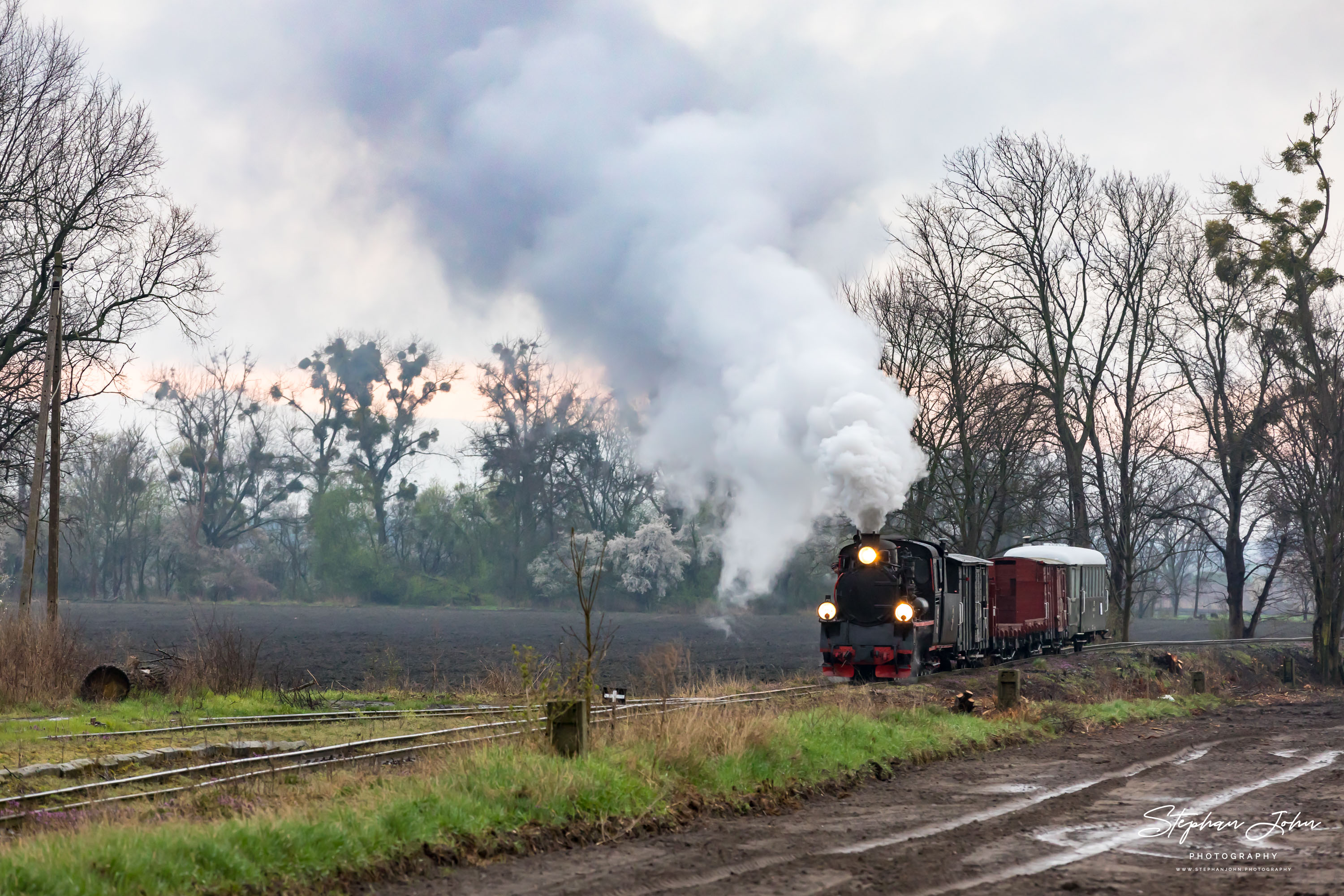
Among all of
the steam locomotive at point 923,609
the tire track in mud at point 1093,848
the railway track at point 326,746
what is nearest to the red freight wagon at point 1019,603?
the steam locomotive at point 923,609

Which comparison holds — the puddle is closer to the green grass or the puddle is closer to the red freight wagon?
the green grass

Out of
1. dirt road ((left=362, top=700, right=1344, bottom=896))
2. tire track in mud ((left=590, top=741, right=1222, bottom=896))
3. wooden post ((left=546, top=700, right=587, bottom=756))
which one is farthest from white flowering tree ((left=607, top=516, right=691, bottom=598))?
wooden post ((left=546, top=700, right=587, bottom=756))

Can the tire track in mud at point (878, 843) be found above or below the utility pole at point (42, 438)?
below

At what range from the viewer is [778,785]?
462 inches

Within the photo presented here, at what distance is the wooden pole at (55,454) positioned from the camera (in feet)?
75.9

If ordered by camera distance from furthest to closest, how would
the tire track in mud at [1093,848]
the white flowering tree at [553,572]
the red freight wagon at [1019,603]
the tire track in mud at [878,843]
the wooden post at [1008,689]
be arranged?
1. the white flowering tree at [553,572]
2. the red freight wagon at [1019,603]
3. the wooden post at [1008,689]
4. the tire track in mud at [1093,848]
5. the tire track in mud at [878,843]

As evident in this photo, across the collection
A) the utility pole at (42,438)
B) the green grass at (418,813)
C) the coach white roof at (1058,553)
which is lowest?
the green grass at (418,813)

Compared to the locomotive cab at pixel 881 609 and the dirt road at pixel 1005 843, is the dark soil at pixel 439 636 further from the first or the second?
the dirt road at pixel 1005 843

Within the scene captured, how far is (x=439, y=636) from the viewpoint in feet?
191

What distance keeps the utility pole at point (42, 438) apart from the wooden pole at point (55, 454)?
0.08 feet

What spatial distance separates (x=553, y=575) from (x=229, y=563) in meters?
26.9

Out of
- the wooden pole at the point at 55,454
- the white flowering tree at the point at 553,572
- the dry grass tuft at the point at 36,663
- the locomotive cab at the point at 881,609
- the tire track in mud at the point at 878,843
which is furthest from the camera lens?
the white flowering tree at the point at 553,572

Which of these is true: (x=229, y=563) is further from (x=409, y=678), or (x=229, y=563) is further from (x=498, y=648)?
(x=409, y=678)

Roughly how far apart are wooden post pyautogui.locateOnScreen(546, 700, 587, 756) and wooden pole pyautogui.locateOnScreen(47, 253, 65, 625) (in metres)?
15.4
